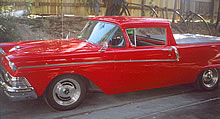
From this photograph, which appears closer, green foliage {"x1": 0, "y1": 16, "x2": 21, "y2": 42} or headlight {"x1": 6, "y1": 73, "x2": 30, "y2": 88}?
headlight {"x1": 6, "y1": 73, "x2": 30, "y2": 88}

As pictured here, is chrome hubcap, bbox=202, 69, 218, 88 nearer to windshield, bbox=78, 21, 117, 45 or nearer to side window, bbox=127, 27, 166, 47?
side window, bbox=127, 27, 166, 47

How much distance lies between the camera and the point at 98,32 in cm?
538

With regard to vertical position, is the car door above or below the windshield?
below

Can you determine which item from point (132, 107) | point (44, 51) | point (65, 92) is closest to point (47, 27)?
point (44, 51)

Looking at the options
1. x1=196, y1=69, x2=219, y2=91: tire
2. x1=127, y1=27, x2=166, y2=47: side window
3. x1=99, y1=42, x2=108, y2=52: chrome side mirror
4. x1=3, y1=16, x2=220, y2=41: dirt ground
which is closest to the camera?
x1=99, y1=42, x2=108, y2=52: chrome side mirror

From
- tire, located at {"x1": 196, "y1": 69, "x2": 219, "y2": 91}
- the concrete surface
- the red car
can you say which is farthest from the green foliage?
tire, located at {"x1": 196, "y1": 69, "x2": 219, "y2": 91}

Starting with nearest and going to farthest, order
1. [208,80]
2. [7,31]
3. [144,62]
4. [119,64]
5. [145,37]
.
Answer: [119,64] → [144,62] → [145,37] → [208,80] → [7,31]

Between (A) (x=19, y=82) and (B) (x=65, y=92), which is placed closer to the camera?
(A) (x=19, y=82)

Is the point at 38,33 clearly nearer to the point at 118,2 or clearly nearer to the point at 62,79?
the point at 118,2

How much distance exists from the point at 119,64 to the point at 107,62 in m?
0.24

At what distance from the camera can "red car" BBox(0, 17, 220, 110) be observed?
4.43m

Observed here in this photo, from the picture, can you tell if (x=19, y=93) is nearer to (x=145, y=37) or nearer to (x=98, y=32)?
(x=98, y=32)

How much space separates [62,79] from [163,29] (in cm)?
233

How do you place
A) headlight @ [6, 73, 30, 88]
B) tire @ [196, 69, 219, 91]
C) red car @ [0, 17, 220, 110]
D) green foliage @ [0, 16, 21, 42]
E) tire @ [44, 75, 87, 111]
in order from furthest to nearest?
green foliage @ [0, 16, 21, 42] → tire @ [196, 69, 219, 91] → tire @ [44, 75, 87, 111] → red car @ [0, 17, 220, 110] → headlight @ [6, 73, 30, 88]
